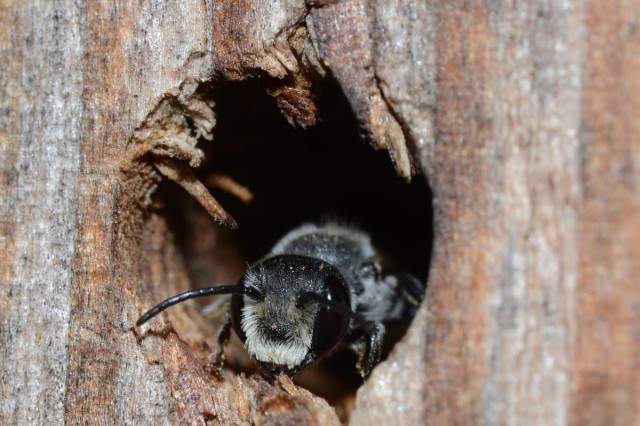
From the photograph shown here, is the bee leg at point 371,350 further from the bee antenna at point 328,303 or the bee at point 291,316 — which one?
the bee antenna at point 328,303

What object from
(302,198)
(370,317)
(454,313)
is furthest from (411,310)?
(454,313)

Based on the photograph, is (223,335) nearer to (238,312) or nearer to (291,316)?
(238,312)

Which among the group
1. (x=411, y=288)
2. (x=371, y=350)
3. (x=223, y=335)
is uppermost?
(x=411, y=288)

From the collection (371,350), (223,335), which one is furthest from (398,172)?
(223,335)

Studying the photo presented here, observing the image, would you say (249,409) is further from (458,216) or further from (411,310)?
(411,310)

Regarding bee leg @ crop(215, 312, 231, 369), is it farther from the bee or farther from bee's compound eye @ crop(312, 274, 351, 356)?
bee's compound eye @ crop(312, 274, 351, 356)
